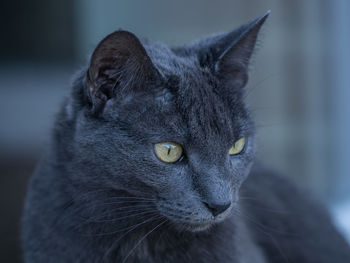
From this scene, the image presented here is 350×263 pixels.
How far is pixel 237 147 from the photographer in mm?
1484

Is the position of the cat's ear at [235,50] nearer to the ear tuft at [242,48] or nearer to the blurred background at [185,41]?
the ear tuft at [242,48]

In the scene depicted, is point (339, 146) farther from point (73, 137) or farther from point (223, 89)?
point (73, 137)

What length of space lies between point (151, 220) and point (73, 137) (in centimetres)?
35

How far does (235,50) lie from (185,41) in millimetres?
2688

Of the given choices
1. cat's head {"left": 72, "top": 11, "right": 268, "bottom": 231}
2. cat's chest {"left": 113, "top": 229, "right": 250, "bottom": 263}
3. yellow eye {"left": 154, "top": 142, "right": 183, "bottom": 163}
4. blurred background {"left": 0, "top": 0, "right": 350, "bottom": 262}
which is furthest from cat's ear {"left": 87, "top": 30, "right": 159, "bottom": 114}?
blurred background {"left": 0, "top": 0, "right": 350, "bottom": 262}

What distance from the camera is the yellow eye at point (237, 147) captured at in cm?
147

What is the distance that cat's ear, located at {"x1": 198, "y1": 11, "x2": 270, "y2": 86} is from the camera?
148 cm

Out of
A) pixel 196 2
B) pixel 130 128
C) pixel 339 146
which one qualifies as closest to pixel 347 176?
pixel 339 146

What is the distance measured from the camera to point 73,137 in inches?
57.4

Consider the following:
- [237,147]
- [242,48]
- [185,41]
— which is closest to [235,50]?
[242,48]

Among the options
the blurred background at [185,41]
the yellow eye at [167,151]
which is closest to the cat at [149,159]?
the yellow eye at [167,151]

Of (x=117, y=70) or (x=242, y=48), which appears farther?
(x=242, y=48)

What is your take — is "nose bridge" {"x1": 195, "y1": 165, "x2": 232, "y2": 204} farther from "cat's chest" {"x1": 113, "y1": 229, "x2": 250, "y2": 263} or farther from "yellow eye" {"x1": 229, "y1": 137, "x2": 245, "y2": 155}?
"cat's chest" {"x1": 113, "y1": 229, "x2": 250, "y2": 263}

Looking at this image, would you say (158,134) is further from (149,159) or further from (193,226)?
(193,226)
